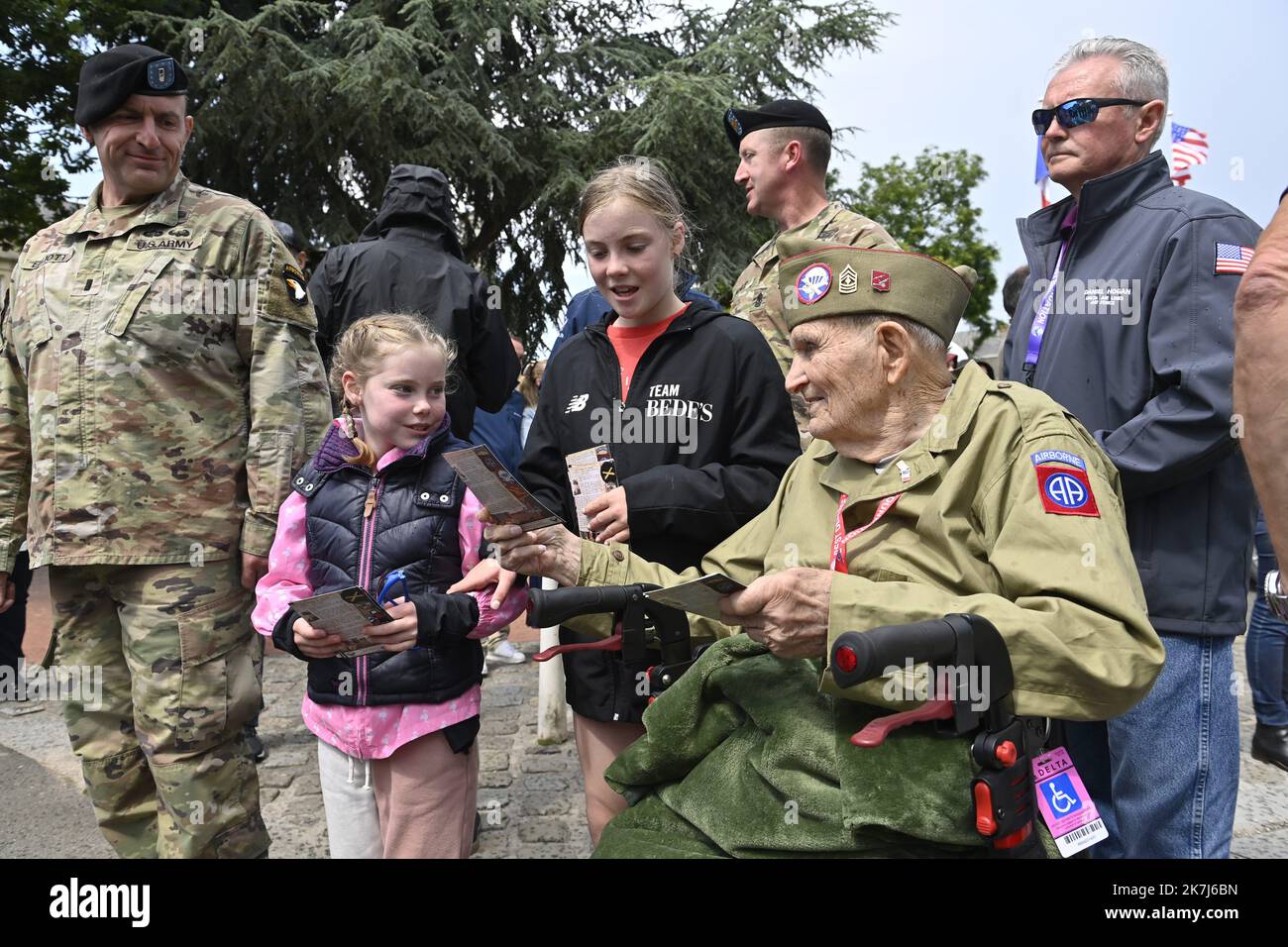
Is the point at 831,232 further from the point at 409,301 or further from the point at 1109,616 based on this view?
the point at 1109,616

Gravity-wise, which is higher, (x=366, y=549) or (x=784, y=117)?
(x=784, y=117)

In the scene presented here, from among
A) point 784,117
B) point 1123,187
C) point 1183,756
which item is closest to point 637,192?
point 1123,187

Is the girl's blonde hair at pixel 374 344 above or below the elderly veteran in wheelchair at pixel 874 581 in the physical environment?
above

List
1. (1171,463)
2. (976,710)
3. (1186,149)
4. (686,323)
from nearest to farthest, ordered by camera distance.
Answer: (976,710)
(1171,463)
(686,323)
(1186,149)

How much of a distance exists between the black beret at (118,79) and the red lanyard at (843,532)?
2.35 m

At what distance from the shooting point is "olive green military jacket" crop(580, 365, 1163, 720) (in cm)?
162

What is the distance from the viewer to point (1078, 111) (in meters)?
2.70

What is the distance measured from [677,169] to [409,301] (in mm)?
15469

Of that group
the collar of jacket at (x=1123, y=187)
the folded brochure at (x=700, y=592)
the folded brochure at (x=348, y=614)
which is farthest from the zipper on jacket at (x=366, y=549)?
the collar of jacket at (x=1123, y=187)

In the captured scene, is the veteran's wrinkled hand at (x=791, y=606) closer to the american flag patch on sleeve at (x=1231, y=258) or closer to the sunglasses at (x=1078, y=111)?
the american flag patch on sleeve at (x=1231, y=258)

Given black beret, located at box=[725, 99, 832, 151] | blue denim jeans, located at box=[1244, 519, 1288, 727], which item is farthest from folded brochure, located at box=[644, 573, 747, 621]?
blue denim jeans, located at box=[1244, 519, 1288, 727]

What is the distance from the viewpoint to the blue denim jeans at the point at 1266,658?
4782 millimetres

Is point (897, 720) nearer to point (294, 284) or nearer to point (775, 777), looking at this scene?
point (775, 777)

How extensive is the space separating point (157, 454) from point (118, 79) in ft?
3.63
